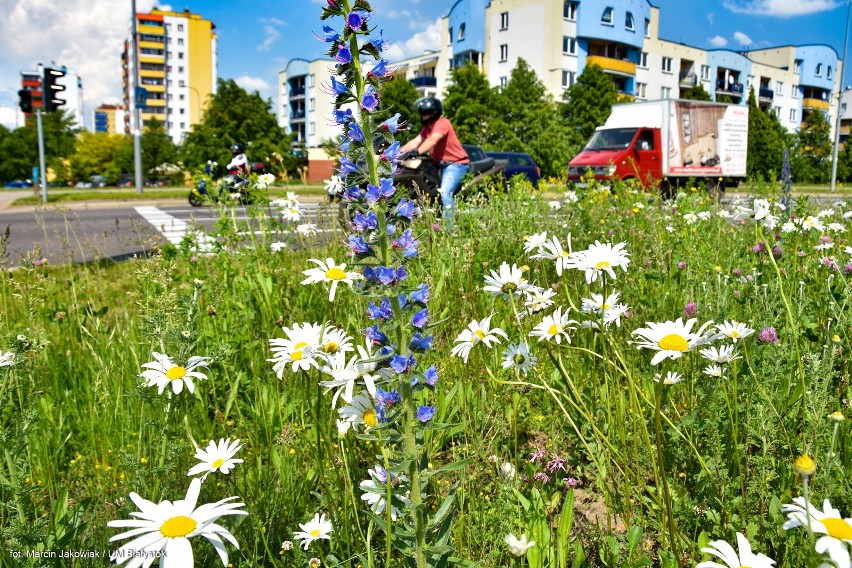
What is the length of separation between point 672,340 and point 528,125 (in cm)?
3458

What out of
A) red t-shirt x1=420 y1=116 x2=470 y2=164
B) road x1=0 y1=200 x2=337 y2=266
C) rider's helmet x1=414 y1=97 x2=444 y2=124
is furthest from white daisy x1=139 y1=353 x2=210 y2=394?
rider's helmet x1=414 y1=97 x2=444 y2=124

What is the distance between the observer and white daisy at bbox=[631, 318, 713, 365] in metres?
1.54

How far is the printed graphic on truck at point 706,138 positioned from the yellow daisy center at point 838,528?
20.9 metres

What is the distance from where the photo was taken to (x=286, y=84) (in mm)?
91625

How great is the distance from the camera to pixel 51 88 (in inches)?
658

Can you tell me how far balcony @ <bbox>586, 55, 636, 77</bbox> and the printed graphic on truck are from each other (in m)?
29.2

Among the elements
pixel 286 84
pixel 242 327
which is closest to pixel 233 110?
pixel 242 327

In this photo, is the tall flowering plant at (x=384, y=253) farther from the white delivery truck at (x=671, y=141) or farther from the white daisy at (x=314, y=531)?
the white delivery truck at (x=671, y=141)

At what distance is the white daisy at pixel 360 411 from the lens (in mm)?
1461

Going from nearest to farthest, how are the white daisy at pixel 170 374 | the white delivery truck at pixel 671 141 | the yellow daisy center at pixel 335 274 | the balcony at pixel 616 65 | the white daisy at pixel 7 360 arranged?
the white daisy at pixel 170 374 < the white daisy at pixel 7 360 < the yellow daisy center at pixel 335 274 < the white delivery truck at pixel 671 141 < the balcony at pixel 616 65

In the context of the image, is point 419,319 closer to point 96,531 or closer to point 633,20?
point 96,531

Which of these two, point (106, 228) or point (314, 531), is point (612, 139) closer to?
point (106, 228)

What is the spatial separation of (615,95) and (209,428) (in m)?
41.9

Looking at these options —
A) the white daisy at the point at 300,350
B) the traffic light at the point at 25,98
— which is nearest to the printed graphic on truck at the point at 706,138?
the traffic light at the point at 25,98
